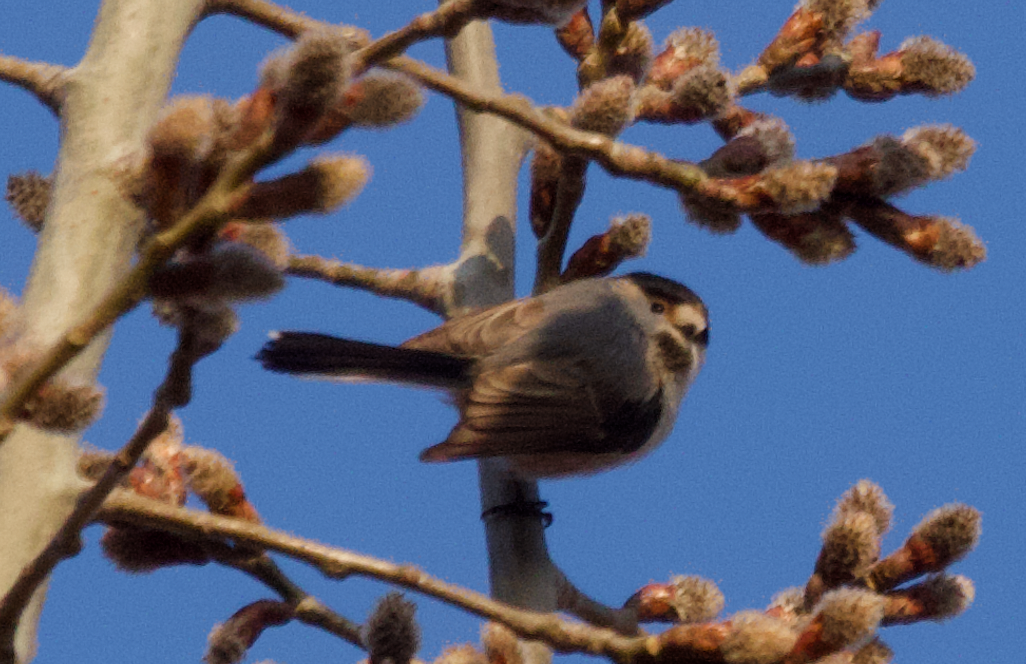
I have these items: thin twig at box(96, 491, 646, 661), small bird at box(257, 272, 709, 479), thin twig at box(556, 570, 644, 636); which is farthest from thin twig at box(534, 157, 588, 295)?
thin twig at box(96, 491, 646, 661)

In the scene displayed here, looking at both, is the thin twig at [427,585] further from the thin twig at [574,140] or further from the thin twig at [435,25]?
the thin twig at [574,140]

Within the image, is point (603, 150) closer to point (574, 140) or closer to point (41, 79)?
point (574, 140)

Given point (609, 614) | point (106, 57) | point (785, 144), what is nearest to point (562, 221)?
point (785, 144)

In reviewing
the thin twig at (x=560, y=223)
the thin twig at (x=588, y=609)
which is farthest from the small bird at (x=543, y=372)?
the thin twig at (x=588, y=609)

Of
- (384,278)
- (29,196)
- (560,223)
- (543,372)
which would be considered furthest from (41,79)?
(543,372)

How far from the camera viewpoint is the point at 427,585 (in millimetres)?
1853

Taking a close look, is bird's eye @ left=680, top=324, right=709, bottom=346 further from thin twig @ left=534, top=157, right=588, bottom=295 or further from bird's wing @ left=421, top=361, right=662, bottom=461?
thin twig @ left=534, top=157, right=588, bottom=295

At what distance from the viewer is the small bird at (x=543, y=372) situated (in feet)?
11.9

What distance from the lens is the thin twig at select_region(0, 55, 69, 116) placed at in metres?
2.26

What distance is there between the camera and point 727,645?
181cm

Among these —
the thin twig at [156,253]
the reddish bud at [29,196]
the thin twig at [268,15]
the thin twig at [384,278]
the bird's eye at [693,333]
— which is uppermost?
the bird's eye at [693,333]

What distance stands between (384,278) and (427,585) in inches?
60.9

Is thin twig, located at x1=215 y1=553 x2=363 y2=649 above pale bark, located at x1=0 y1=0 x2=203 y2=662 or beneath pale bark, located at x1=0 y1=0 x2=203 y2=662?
beneath

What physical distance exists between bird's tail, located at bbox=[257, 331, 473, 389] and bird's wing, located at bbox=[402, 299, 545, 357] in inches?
2.0
